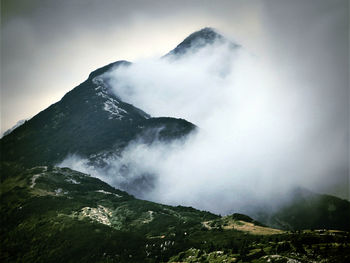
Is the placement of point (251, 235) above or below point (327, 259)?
above

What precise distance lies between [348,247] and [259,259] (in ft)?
106

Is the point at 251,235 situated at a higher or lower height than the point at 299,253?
higher

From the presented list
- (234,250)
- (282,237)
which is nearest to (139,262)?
(234,250)

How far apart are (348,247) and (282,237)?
39.3 metres

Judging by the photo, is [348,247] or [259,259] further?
[259,259]

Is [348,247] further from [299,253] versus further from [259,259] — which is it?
[259,259]

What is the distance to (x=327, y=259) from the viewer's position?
4510 inches

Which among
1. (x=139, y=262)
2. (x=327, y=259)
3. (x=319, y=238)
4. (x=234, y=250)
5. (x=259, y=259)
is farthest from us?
(x=139, y=262)

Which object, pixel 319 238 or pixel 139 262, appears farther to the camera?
pixel 139 262

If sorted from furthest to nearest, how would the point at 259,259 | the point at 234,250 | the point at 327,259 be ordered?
the point at 234,250, the point at 259,259, the point at 327,259

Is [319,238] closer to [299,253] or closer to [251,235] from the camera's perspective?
[299,253]

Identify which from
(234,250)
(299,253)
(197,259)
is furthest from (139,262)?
(299,253)

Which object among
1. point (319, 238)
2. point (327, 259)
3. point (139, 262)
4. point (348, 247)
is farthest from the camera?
point (139, 262)

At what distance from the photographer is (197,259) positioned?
162125 mm
